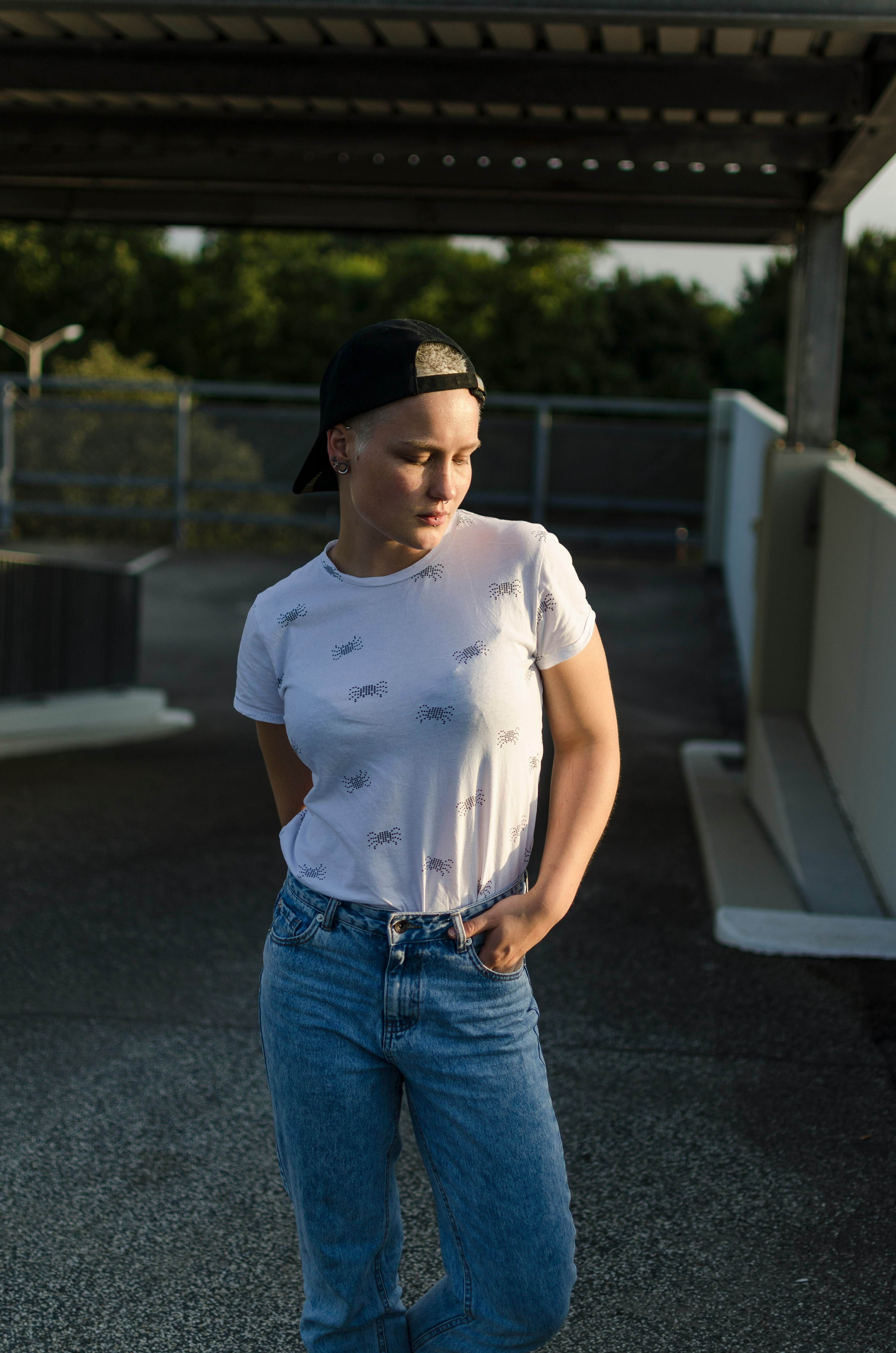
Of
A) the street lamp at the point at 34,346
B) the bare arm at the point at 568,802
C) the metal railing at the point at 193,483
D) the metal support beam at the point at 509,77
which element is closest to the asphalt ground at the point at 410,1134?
the bare arm at the point at 568,802

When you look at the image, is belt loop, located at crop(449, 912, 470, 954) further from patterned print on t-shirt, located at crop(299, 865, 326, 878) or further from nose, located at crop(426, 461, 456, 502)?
nose, located at crop(426, 461, 456, 502)

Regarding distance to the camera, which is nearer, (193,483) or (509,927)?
(509,927)

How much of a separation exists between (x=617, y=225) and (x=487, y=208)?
0.84 metres

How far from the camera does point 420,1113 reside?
2.21m

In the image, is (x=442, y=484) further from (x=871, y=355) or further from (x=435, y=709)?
(x=871, y=355)

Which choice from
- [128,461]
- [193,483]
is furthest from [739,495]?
[128,461]

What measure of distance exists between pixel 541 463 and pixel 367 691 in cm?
1949

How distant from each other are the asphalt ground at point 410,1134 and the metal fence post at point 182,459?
1422 centimetres

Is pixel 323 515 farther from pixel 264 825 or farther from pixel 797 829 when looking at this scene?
pixel 797 829

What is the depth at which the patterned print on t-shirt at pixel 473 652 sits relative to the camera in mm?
2143

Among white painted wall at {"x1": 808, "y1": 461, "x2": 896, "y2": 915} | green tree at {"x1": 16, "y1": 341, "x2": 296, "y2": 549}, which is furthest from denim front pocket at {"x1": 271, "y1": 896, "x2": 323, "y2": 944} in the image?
green tree at {"x1": 16, "y1": 341, "x2": 296, "y2": 549}

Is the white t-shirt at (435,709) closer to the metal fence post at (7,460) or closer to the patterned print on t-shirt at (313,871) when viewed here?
the patterned print on t-shirt at (313,871)

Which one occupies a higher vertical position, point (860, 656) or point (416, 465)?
point (416, 465)

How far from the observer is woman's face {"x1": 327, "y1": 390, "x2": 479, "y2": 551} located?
83.6 inches
